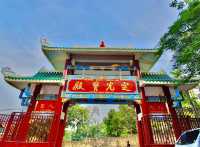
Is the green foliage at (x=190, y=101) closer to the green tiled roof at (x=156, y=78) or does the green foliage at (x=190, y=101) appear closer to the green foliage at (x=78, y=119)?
the green tiled roof at (x=156, y=78)

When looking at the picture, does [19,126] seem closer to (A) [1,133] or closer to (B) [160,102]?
(A) [1,133]

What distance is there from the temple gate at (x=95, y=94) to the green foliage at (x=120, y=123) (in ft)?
65.8

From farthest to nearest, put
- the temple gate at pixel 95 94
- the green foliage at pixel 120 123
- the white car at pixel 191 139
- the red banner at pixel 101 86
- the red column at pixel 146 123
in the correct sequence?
the green foliage at pixel 120 123 < the red banner at pixel 101 86 < the temple gate at pixel 95 94 < the red column at pixel 146 123 < the white car at pixel 191 139

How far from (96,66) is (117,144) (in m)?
15.0

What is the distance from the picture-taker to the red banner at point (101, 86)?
11.4m

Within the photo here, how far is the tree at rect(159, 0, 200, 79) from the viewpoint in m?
7.18

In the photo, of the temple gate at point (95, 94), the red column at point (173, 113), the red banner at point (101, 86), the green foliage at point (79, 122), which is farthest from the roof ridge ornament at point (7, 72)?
the green foliage at point (79, 122)

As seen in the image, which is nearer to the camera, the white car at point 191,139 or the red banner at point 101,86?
the white car at point 191,139

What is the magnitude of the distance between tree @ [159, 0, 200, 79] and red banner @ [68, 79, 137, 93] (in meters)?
3.37

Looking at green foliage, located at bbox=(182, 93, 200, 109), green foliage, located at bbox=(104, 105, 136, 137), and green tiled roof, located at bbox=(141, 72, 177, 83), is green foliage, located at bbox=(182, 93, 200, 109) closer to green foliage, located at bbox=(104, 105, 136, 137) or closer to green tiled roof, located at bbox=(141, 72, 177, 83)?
green tiled roof, located at bbox=(141, 72, 177, 83)

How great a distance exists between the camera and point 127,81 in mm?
11766

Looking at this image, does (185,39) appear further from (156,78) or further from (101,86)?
(101,86)

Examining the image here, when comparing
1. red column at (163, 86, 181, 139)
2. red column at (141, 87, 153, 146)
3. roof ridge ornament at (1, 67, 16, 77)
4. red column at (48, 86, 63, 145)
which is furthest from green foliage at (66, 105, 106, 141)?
red column at (141, 87, 153, 146)

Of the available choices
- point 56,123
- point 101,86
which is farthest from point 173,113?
point 56,123
